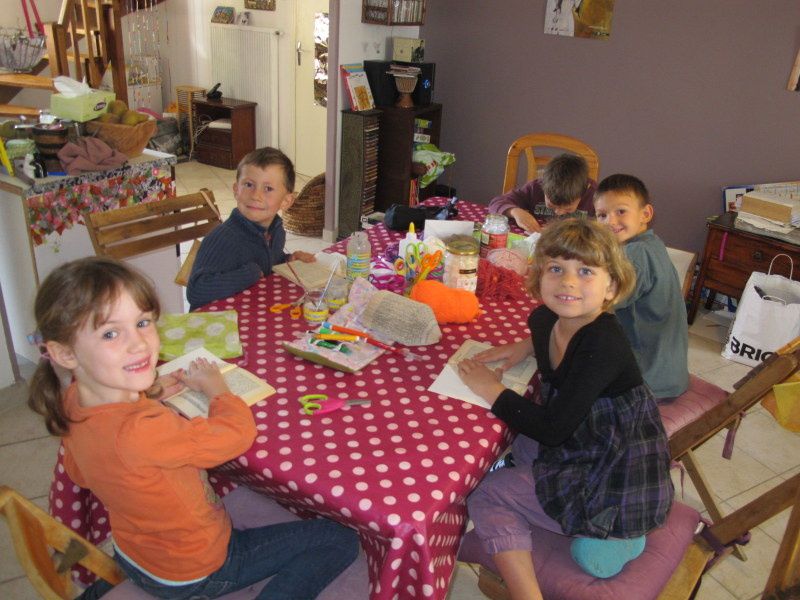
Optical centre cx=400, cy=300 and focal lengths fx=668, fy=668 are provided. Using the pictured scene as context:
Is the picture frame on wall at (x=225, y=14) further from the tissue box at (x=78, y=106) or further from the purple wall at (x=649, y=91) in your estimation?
the tissue box at (x=78, y=106)

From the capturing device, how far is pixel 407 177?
13.9 feet

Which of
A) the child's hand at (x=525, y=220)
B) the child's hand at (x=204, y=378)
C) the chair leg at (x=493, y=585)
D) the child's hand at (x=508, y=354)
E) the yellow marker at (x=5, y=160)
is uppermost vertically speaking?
the yellow marker at (x=5, y=160)

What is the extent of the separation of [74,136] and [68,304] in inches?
74.4

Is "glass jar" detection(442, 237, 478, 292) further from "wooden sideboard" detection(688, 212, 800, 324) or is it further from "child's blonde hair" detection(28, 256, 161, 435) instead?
"wooden sideboard" detection(688, 212, 800, 324)

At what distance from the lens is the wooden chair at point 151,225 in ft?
6.88

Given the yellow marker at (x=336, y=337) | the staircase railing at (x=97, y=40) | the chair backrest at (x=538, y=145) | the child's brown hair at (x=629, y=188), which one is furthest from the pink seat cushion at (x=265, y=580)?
the staircase railing at (x=97, y=40)

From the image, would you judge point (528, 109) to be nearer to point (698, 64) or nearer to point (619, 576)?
point (698, 64)

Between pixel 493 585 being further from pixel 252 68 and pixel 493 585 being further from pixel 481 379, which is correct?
pixel 252 68

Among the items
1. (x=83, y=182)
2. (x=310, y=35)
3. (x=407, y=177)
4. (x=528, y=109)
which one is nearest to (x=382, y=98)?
(x=407, y=177)

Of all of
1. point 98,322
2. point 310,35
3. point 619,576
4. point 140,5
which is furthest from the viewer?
point 140,5

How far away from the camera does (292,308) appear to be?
5.96ft

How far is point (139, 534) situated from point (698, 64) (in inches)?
140

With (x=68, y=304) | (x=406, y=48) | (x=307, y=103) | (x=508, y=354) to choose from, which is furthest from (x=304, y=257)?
(x=307, y=103)

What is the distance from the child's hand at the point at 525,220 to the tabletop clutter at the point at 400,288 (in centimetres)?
22
